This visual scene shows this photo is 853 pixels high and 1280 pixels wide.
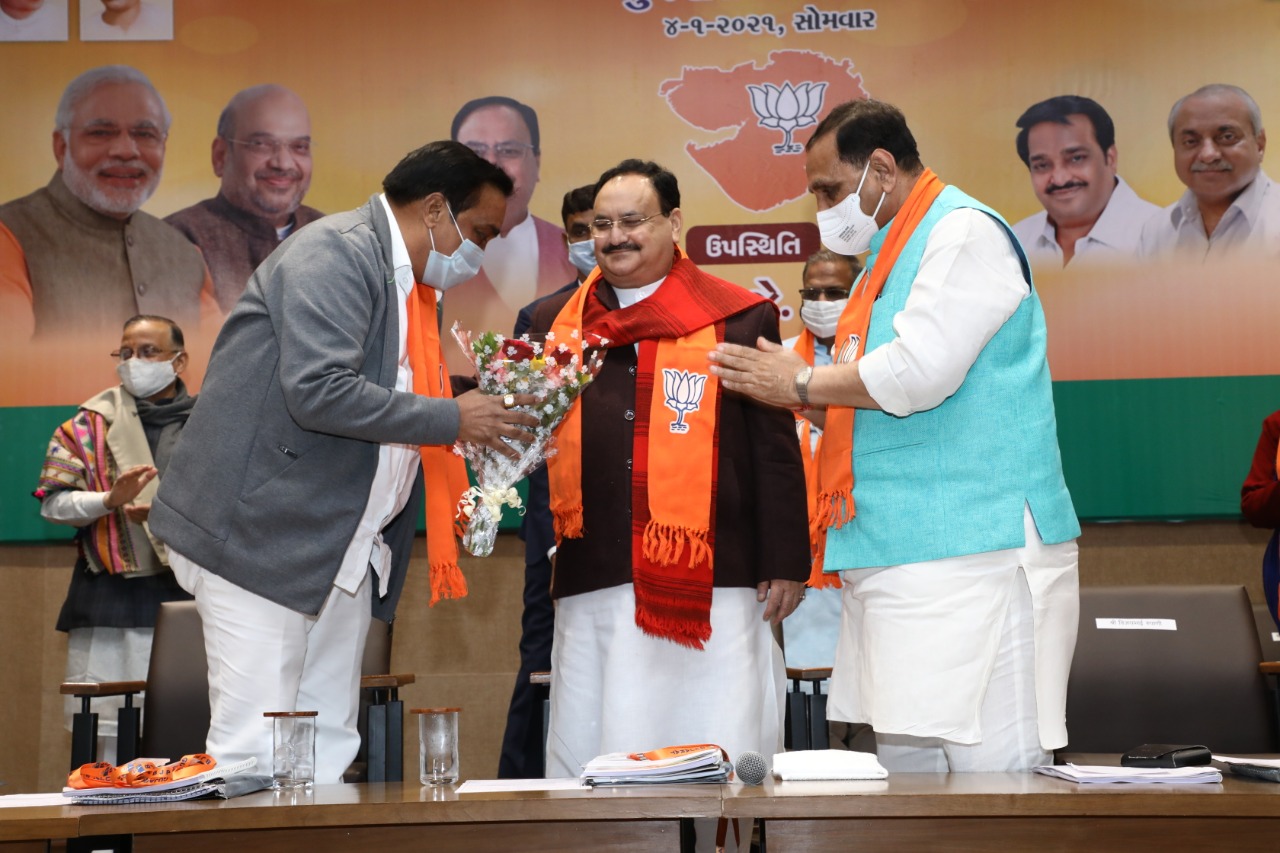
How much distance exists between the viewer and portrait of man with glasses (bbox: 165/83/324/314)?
17.4 feet

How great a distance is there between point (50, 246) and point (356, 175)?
4.31ft

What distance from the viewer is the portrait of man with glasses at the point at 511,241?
5293 mm

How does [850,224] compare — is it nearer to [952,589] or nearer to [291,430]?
[952,589]

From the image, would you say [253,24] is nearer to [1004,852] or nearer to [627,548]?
[627,548]

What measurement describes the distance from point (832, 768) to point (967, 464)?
685 millimetres

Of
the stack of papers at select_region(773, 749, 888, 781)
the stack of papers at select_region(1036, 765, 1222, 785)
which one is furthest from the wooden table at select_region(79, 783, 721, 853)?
the stack of papers at select_region(1036, 765, 1222, 785)

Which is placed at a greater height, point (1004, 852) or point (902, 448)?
point (902, 448)

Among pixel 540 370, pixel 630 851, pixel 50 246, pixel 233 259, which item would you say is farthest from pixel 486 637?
pixel 630 851

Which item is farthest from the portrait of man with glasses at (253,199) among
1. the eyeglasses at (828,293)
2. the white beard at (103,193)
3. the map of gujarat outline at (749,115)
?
the eyeglasses at (828,293)

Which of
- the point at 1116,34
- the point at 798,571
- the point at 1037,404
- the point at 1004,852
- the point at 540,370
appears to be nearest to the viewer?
the point at 1004,852

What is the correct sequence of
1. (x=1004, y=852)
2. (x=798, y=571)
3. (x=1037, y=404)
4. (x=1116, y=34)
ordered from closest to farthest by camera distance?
(x=1004, y=852) → (x=1037, y=404) → (x=798, y=571) → (x=1116, y=34)

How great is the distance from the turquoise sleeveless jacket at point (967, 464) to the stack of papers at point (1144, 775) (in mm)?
490

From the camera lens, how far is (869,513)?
8.23ft

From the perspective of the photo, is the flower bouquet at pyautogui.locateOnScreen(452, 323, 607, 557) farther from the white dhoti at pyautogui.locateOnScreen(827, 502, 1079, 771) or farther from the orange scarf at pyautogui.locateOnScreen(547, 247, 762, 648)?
the white dhoti at pyautogui.locateOnScreen(827, 502, 1079, 771)
